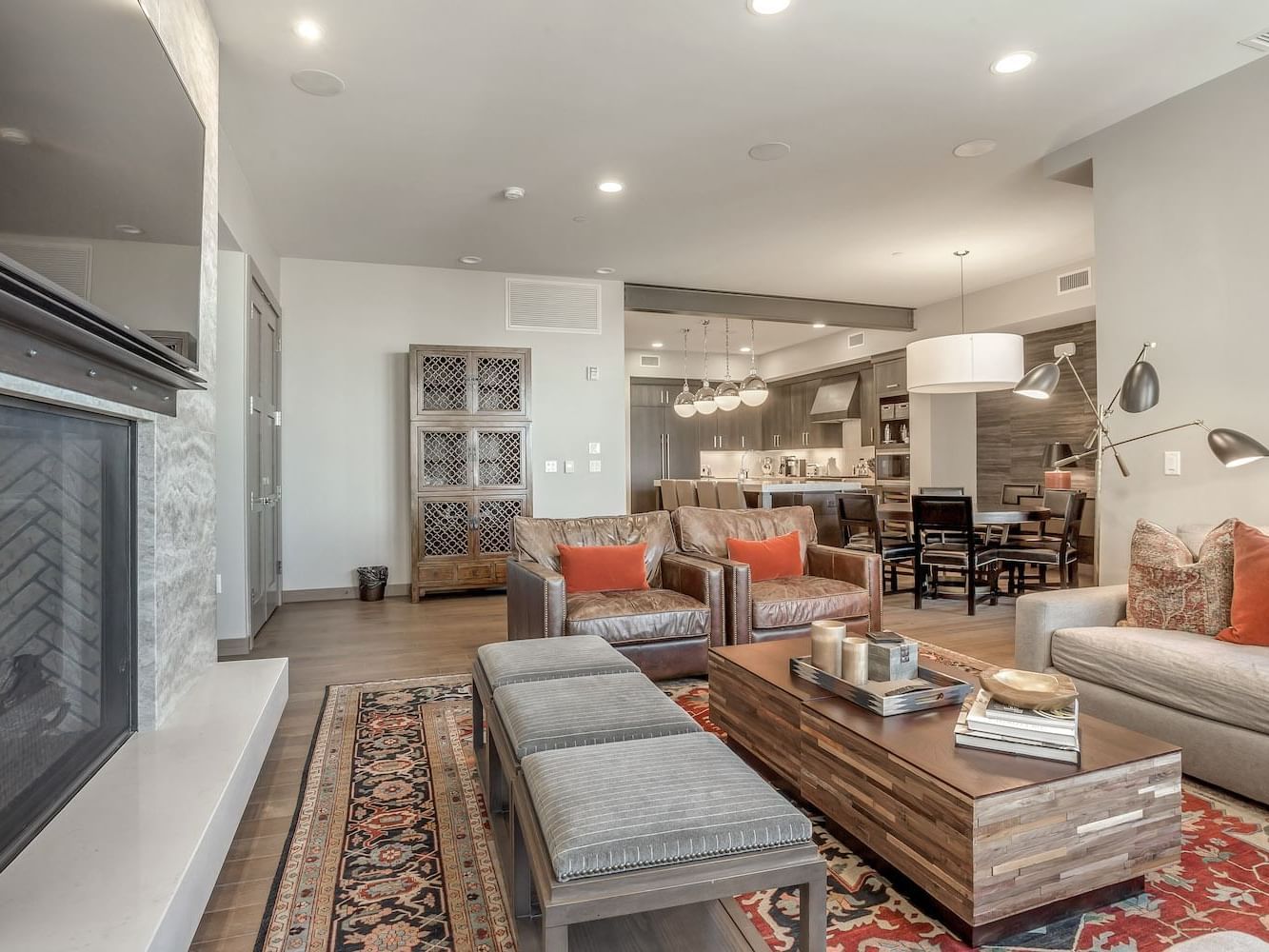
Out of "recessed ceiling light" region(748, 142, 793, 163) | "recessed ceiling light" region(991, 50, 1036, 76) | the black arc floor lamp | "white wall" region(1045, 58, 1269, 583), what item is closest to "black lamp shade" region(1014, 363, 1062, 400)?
the black arc floor lamp

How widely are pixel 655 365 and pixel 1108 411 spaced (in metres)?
8.34

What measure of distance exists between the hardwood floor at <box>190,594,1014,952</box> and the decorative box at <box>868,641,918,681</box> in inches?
44.4

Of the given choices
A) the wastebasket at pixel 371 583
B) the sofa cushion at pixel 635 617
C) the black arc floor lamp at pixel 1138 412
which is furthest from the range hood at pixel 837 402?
Result: the sofa cushion at pixel 635 617

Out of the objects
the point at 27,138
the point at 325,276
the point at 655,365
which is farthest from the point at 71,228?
the point at 655,365

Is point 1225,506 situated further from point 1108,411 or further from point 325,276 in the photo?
point 325,276

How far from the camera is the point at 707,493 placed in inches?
328

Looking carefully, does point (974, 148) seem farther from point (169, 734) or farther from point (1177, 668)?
point (169, 734)

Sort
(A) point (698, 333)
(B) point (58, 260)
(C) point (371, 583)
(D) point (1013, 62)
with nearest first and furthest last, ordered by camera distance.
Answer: (B) point (58, 260), (D) point (1013, 62), (C) point (371, 583), (A) point (698, 333)

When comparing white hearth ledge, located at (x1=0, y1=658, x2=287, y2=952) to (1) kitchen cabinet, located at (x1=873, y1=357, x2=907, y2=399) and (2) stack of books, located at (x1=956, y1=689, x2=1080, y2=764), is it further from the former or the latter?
(1) kitchen cabinet, located at (x1=873, y1=357, x2=907, y2=399)

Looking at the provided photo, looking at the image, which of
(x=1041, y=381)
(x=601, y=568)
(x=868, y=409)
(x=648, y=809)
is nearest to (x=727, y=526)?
(x=601, y=568)

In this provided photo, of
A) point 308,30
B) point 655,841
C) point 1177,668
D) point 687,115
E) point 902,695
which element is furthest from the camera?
point 687,115

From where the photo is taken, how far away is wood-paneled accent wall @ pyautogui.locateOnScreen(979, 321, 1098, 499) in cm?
727

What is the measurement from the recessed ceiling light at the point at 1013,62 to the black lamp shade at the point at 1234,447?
1818 millimetres

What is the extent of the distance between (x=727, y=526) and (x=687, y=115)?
2265mm
